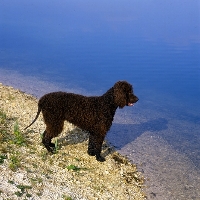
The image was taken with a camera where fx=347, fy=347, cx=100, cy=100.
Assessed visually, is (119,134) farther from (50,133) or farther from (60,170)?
(60,170)

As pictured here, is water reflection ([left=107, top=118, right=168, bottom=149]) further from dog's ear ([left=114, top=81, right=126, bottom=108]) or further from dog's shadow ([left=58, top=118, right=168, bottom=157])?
dog's ear ([left=114, top=81, right=126, bottom=108])

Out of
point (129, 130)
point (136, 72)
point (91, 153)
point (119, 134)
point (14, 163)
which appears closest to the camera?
point (14, 163)

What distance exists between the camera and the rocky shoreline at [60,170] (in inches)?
208

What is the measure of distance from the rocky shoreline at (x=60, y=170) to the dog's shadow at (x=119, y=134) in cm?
2

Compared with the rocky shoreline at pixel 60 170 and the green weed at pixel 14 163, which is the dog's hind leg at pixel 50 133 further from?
the green weed at pixel 14 163

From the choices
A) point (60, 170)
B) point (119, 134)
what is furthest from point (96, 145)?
point (119, 134)

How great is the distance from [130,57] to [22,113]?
9.57m

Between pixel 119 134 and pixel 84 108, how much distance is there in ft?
9.78

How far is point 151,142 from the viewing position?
29.5ft

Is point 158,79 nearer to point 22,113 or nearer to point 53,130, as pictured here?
point 22,113

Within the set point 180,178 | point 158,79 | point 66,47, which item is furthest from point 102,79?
point 180,178

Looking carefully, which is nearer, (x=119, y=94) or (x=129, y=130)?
(x=119, y=94)

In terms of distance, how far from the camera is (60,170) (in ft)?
20.4

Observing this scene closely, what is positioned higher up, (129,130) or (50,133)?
(50,133)
